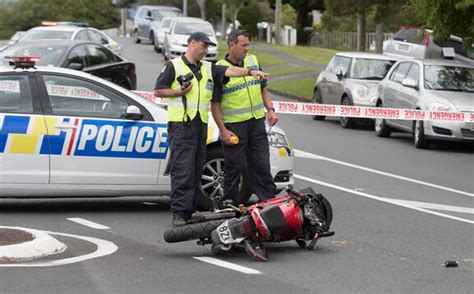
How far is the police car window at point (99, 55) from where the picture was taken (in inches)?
836

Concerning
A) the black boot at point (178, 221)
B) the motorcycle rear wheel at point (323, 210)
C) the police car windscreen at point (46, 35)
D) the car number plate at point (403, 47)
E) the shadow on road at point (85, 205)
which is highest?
the motorcycle rear wheel at point (323, 210)

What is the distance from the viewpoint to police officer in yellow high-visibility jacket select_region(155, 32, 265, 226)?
924 cm

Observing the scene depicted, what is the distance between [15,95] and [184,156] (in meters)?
2.61

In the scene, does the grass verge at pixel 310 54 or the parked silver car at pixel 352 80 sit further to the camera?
the grass verge at pixel 310 54

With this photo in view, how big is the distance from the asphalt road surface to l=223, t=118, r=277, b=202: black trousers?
1.96 feet

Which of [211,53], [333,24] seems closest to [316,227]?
[211,53]

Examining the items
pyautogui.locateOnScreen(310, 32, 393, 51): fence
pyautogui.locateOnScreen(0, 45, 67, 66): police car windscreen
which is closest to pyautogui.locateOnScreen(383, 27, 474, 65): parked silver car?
pyautogui.locateOnScreen(0, 45, 67, 66): police car windscreen

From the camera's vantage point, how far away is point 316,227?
9.08 meters

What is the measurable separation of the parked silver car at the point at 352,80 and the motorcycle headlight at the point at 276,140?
10.9 m

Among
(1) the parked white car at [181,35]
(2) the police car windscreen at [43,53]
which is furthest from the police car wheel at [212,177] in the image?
(1) the parked white car at [181,35]

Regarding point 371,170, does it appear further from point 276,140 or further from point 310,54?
point 310,54

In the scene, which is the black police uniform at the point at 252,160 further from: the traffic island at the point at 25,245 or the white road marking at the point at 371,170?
the white road marking at the point at 371,170

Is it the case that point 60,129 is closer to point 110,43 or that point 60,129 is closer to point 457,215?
point 457,215

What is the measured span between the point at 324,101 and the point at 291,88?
5710mm
